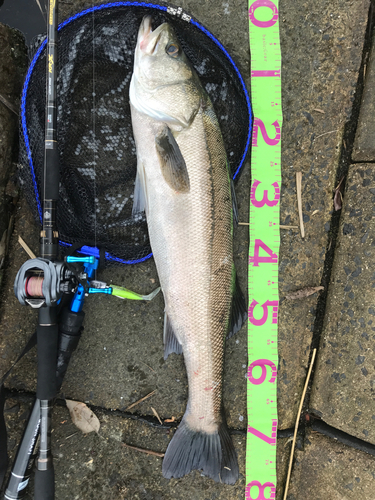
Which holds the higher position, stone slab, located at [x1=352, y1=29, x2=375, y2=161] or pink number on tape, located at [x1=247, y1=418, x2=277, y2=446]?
stone slab, located at [x1=352, y1=29, x2=375, y2=161]

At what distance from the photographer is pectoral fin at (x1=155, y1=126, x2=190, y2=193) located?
1.98m

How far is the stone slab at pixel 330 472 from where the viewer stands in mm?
2402

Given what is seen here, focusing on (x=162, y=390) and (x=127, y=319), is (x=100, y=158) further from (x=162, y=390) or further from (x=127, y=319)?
(x=162, y=390)

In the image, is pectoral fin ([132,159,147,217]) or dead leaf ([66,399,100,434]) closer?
pectoral fin ([132,159,147,217])

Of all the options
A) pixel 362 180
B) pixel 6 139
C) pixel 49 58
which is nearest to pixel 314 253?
pixel 362 180

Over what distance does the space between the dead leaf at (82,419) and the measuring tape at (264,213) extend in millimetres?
1145

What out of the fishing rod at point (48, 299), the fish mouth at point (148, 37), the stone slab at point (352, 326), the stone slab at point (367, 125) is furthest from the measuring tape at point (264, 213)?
the fishing rod at point (48, 299)

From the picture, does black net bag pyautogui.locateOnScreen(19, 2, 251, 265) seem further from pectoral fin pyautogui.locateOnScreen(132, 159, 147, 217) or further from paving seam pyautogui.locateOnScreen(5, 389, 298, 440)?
paving seam pyautogui.locateOnScreen(5, 389, 298, 440)

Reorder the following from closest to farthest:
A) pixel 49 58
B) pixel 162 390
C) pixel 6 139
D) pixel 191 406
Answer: pixel 49 58 < pixel 191 406 < pixel 6 139 < pixel 162 390

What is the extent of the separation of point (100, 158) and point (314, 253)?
1711 millimetres

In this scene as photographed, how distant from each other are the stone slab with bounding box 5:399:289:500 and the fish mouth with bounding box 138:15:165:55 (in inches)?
98.4

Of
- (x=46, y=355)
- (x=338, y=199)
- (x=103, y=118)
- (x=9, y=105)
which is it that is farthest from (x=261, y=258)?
(x=9, y=105)

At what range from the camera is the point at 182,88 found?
205 centimetres

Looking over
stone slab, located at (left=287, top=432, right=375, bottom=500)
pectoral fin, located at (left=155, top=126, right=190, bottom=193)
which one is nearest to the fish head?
pectoral fin, located at (left=155, top=126, right=190, bottom=193)
